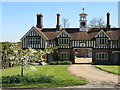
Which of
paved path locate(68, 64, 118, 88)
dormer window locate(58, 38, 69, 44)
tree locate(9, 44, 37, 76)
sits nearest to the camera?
paved path locate(68, 64, 118, 88)

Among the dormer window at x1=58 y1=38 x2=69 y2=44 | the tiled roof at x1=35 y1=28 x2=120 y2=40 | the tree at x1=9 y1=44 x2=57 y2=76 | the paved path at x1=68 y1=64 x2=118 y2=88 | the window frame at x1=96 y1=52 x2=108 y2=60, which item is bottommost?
the paved path at x1=68 y1=64 x2=118 y2=88

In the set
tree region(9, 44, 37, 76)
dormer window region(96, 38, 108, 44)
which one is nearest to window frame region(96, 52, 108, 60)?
dormer window region(96, 38, 108, 44)

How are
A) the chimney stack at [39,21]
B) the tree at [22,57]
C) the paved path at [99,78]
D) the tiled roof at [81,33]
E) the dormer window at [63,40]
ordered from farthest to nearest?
1. the chimney stack at [39,21]
2. the tiled roof at [81,33]
3. the dormer window at [63,40]
4. the tree at [22,57]
5. the paved path at [99,78]

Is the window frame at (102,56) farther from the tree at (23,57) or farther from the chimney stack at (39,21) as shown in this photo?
the tree at (23,57)

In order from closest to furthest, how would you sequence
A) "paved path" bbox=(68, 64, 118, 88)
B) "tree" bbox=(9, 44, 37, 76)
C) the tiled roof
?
"paved path" bbox=(68, 64, 118, 88) → "tree" bbox=(9, 44, 37, 76) → the tiled roof

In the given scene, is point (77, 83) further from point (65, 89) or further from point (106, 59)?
point (106, 59)

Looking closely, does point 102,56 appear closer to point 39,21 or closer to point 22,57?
point 39,21

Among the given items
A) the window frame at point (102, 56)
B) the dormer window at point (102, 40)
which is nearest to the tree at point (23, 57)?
the dormer window at point (102, 40)

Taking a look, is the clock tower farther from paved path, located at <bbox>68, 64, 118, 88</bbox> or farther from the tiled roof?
paved path, located at <bbox>68, 64, 118, 88</bbox>

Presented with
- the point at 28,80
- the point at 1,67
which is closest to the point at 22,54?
the point at 28,80

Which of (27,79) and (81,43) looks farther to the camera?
(81,43)

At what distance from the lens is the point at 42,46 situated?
1238 inches

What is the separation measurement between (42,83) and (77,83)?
2.37 meters

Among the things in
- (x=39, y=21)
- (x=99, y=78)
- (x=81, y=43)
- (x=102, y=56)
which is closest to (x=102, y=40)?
(x=102, y=56)
